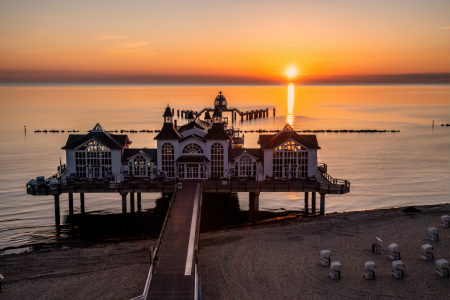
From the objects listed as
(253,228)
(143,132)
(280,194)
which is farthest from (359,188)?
(143,132)

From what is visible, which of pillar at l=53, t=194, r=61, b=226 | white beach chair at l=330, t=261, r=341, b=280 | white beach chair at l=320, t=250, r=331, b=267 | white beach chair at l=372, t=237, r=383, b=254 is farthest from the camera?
pillar at l=53, t=194, r=61, b=226

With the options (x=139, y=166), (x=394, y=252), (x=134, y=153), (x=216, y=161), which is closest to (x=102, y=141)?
(x=134, y=153)

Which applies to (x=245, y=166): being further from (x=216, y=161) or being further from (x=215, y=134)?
(x=215, y=134)

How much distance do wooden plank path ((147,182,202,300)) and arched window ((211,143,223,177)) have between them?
25.2ft

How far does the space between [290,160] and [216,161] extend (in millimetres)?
7545

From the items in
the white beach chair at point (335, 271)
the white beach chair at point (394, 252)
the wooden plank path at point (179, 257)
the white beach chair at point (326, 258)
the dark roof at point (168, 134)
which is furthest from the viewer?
the dark roof at point (168, 134)

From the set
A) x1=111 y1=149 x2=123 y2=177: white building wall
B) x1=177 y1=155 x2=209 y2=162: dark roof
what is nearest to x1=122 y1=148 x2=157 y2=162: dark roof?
x1=111 y1=149 x2=123 y2=177: white building wall

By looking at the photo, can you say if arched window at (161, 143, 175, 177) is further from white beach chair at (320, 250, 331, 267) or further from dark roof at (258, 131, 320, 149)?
white beach chair at (320, 250, 331, 267)

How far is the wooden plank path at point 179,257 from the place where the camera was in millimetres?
23969

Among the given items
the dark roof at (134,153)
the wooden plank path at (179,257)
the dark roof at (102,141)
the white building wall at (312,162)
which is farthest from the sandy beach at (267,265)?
the dark roof at (102,141)

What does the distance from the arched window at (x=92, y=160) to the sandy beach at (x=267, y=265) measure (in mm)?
10796

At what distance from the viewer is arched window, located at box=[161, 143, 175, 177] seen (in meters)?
46.2

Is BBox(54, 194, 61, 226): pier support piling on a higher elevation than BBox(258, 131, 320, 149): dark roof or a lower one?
lower

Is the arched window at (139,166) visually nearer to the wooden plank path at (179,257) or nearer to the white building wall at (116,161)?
the white building wall at (116,161)
